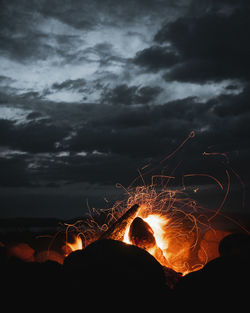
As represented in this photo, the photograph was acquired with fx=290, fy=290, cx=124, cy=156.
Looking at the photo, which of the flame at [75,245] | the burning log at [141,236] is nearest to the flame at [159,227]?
the burning log at [141,236]

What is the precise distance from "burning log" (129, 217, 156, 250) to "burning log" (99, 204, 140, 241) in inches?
10.2

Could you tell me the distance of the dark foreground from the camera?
325 cm

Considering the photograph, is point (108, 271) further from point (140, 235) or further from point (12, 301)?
point (140, 235)

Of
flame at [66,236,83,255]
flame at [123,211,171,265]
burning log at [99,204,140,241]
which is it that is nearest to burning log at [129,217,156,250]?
burning log at [99,204,140,241]

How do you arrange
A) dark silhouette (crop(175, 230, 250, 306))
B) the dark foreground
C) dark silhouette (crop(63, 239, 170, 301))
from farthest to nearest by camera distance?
1. dark silhouette (crop(63, 239, 170, 301))
2. the dark foreground
3. dark silhouette (crop(175, 230, 250, 306))

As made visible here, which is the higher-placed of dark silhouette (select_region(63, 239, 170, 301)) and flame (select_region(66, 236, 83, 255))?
dark silhouette (select_region(63, 239, 170, 301))

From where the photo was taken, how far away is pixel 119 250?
4016 mm

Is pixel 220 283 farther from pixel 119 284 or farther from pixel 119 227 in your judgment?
pixel 119 227

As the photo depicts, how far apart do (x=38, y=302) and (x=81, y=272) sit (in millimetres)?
607

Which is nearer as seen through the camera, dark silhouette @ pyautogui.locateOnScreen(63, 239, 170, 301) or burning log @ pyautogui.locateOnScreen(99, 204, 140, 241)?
dark silhouette @ pyautogui.locateOnScreen(63, 239, 170, 301)

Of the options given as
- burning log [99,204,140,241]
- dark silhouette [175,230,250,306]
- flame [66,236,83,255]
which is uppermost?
burning log [99,204,140,241]

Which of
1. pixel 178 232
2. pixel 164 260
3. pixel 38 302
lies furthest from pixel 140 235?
pixel 38 302

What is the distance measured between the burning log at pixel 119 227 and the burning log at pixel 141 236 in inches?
10.2

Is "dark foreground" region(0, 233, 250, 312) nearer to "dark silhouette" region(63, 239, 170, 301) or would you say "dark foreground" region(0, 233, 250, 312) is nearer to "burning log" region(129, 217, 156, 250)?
"dark silhouette" region(63, 239, 170, 301)
